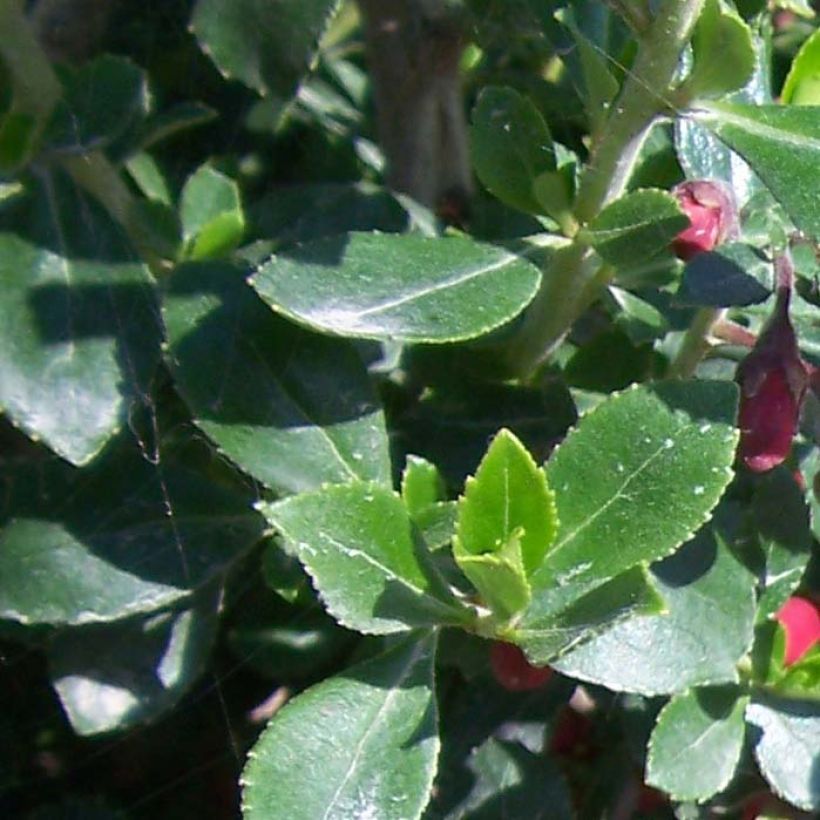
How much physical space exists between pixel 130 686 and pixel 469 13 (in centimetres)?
59

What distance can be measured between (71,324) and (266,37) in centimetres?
22

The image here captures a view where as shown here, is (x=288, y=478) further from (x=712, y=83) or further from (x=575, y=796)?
(x=575, y=796)

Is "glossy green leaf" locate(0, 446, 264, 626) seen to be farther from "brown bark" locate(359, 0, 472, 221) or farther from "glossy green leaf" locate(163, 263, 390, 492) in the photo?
"brown bark" locate(359, 0, 472, 221)

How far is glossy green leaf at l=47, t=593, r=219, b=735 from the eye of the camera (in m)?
1.02

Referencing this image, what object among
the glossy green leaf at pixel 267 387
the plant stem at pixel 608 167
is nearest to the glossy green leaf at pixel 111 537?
the glossy green leaf at pixel 267 387

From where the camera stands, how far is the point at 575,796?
4.07 ft

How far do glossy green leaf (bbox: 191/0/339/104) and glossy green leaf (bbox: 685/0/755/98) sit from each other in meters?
0.26

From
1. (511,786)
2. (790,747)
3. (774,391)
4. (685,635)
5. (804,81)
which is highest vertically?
(804,81)

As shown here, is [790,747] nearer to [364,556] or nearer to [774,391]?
[774,391]

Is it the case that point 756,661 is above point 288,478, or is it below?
below

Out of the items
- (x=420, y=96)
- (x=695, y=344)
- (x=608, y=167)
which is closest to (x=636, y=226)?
(x=608, y=167)

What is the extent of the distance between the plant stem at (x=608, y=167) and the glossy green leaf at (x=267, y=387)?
136mm

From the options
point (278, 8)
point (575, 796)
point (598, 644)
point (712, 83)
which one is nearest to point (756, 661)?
point (598, 644)

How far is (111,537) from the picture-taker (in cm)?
96
